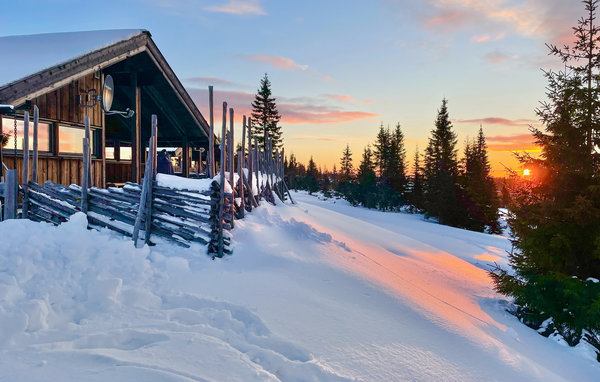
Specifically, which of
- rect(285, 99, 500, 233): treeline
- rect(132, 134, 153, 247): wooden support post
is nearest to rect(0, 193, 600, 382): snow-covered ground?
rect(132, 134, 153, 247): wooden support post

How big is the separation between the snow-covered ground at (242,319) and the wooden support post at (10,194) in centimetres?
191

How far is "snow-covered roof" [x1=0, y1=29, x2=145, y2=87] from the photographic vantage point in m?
8.83

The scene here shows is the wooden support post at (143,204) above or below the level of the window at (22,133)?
below

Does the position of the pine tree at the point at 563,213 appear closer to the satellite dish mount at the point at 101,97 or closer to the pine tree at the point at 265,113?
the satellite dish mount at the point at 101,97

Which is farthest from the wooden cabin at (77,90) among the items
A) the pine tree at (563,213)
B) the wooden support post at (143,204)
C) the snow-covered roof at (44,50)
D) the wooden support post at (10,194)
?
the pine tree at (563,213)

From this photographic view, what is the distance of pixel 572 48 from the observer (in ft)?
25.5

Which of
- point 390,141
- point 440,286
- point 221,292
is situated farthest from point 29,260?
point 390,141

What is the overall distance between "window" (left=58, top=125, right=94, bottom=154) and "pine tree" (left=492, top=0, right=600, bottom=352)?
1249cm

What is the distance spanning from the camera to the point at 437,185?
2844cm

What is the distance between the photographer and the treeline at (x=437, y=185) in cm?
2675

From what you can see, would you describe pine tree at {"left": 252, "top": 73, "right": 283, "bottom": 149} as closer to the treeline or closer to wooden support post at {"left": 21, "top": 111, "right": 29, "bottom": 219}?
the treeline

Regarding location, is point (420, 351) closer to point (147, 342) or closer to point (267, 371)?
point (267, 371)

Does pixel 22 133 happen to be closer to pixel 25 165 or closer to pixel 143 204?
pixel 25 165

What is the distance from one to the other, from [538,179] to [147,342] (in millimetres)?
8360
